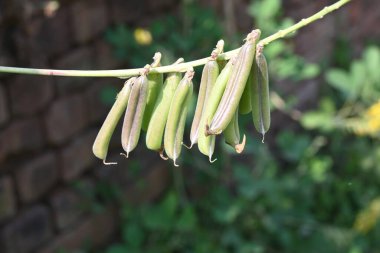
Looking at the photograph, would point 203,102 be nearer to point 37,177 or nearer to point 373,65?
point 37,177

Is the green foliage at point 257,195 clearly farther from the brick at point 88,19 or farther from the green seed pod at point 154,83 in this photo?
the green seed pod at point 154,83

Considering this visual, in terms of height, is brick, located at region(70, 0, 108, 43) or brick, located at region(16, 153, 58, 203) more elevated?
brick, located at region(70, 0, 108, 43)

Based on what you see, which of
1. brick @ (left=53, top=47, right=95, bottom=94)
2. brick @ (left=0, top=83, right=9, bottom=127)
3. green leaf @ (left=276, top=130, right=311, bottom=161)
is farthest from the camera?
green leaf @ (left=276, top=130, right=311, bottom=161)

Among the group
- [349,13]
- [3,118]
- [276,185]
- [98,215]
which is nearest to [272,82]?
[276,185]

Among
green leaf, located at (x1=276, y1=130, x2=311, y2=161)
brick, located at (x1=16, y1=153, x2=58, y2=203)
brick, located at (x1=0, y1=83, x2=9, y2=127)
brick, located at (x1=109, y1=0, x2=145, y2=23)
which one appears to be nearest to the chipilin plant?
brick, located at (x1=0, y1=83, x2=9, y2=127)

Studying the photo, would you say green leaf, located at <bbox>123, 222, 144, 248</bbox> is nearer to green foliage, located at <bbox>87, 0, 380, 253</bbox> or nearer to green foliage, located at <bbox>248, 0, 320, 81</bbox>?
green foliage, located at <bbox>87, 0, 380, 253</bbox>

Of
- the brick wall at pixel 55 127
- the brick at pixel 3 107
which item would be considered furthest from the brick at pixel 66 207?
the brick at pixel 3 107

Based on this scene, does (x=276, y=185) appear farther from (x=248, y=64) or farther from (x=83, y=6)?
(x=248, y=64)
